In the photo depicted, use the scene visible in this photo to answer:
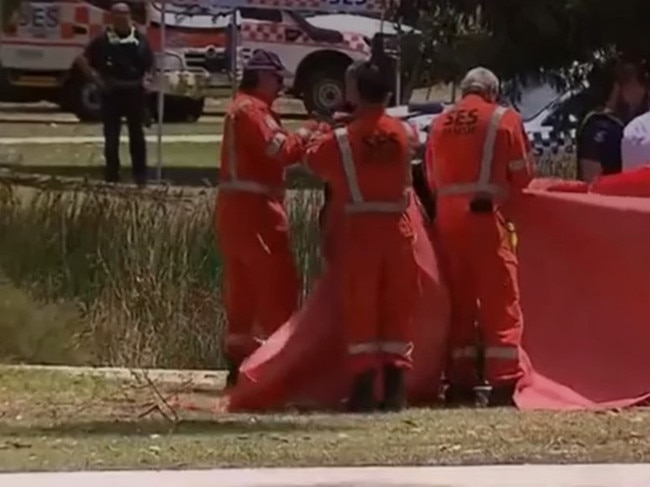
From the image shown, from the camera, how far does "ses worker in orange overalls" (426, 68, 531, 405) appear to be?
31.7ft

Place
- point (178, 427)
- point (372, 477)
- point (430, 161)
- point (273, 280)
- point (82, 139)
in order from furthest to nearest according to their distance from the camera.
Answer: point (82, 139) < point (273, 280) < point (430, 161) < point (178, 427) < point (372, 477)

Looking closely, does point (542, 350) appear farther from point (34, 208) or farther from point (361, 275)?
point (34, 208)

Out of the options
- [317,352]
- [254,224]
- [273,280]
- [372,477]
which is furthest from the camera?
[273,280]

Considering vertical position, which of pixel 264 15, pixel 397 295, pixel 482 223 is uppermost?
pixel 264 15

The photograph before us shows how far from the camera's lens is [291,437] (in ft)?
28.6

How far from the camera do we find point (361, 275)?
9.41m

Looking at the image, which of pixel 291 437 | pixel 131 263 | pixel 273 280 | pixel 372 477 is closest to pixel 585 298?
pixel 273 280

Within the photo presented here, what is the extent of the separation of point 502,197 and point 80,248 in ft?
16.0

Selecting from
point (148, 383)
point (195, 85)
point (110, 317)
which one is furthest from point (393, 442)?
point (195, 85)

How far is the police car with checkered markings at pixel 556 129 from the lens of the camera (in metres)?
17.2

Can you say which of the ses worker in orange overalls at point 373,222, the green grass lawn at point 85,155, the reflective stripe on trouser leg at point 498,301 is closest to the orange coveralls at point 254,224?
the ses worker in orange overalls at point 373,222

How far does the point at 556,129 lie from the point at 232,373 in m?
8.04

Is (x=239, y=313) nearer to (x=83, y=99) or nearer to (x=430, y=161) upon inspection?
(x=430, y=161)

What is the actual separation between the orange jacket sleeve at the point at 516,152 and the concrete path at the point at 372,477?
6.99 ft
